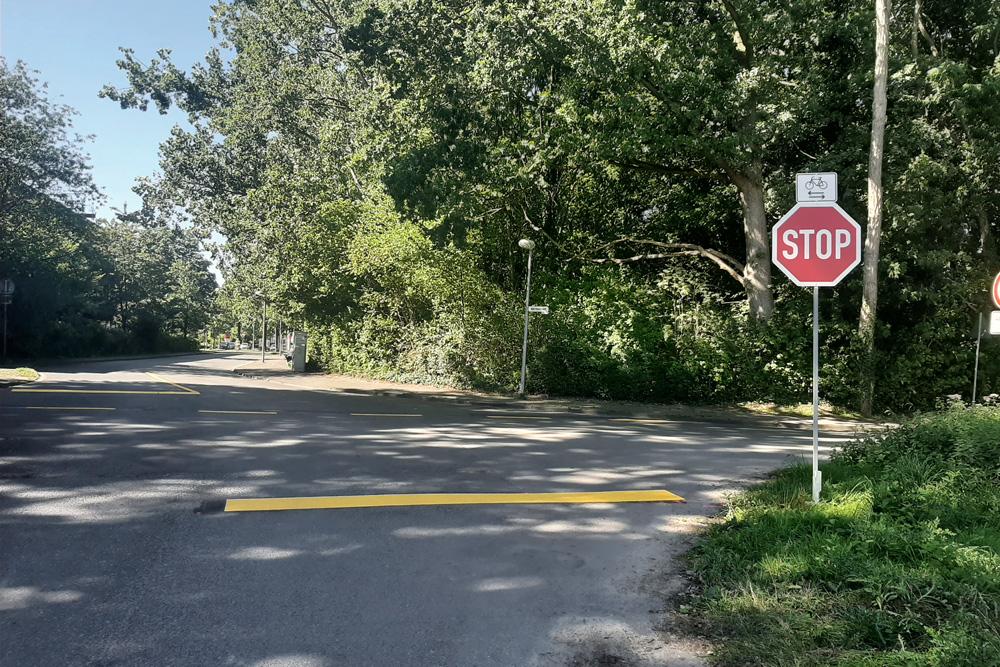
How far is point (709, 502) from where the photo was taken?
21.2ft

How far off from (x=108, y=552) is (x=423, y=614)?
8.08ft

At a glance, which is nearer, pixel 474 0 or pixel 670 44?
pixel 670 44

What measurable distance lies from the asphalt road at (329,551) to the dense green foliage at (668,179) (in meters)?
9.58

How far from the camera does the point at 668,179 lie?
21.0 metres

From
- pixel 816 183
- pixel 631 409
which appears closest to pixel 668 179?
pixel 631 409

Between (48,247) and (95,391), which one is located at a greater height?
(48,247)

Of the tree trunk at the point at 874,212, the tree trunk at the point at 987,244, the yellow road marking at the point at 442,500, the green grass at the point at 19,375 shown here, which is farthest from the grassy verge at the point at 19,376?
the tree trunk at the point at 987,244

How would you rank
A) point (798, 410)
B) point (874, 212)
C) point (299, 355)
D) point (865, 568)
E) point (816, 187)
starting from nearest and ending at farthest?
1. point (865, 568)
2. point (816, 187)
3. point (874, 212)
4. point (798, 410)
5. point (299, 355)

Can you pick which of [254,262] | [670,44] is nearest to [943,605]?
[670,44]

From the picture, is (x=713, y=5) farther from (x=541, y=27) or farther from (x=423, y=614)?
(x=423, y=614)

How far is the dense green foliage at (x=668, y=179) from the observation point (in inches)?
639

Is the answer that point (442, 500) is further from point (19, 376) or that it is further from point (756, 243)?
point (19, 376)

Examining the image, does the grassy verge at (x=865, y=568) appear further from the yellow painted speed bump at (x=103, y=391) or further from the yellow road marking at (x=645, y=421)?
the yellow painted speed bump at (x=103, y=391)

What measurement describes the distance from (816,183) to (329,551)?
18.1 ft
